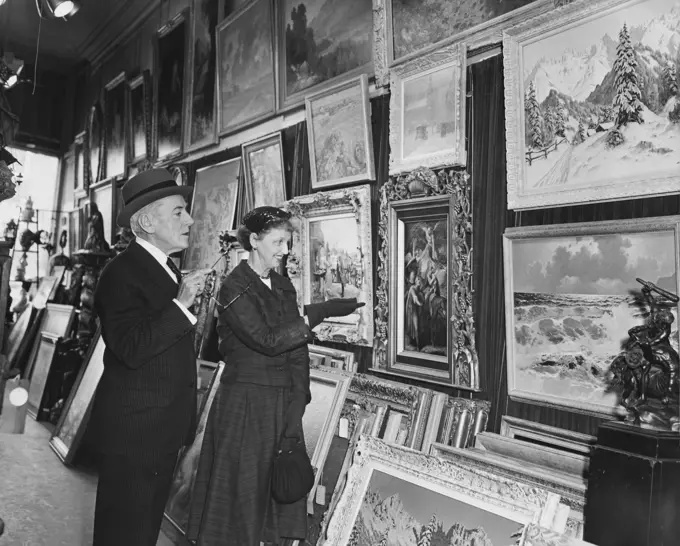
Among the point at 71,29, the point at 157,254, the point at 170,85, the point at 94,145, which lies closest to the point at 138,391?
the point at 157,254

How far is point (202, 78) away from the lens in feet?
23.0

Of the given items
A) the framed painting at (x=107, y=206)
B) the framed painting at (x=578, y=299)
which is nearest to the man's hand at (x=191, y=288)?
the framed painting at (x=578, y=299)

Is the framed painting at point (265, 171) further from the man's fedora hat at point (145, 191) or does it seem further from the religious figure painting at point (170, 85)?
the man's fedora hat at point (145, 191)

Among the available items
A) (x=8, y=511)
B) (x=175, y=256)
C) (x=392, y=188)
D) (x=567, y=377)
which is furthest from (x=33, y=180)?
(x=567, y=377)

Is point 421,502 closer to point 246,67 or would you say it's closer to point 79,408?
point 246,67

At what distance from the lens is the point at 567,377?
308 centimetres

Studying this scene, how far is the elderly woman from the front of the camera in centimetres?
342

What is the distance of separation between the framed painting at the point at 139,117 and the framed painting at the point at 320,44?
10.9 ft

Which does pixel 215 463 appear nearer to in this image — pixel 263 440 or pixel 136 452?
pixel 263 440

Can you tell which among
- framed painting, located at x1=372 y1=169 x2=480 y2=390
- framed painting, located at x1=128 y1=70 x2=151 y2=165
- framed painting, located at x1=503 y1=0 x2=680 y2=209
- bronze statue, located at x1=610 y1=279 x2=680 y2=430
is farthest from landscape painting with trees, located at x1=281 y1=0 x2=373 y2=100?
framed painting, located at x1=128 y1=70 x2=151 y2=165

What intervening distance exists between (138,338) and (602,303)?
1993 mm

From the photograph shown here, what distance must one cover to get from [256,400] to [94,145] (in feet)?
26.5

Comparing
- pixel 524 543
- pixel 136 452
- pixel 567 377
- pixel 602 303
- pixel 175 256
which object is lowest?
pixel 524 543

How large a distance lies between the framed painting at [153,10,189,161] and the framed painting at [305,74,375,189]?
2911 mm
